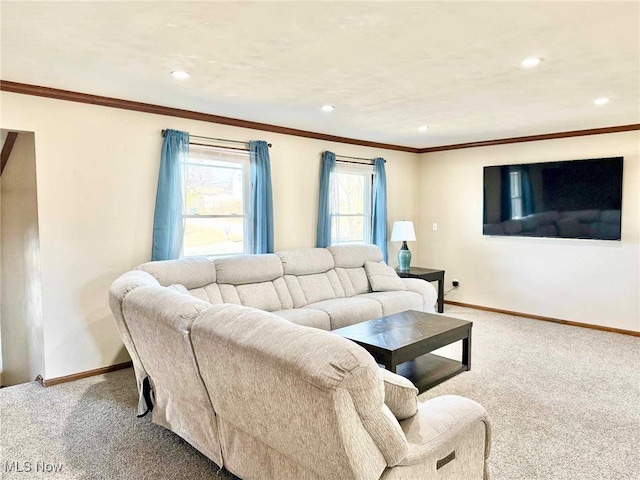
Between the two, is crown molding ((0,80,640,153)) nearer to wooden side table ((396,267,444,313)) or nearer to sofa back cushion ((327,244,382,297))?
sofa back cushion ((327,244,382,297))

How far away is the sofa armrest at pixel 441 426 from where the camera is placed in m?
1.67

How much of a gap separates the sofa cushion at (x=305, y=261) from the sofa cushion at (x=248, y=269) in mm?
118

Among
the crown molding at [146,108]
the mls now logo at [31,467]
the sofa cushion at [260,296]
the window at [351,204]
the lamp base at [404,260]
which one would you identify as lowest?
the mls now logo at [31,467]

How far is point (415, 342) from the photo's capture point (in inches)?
129

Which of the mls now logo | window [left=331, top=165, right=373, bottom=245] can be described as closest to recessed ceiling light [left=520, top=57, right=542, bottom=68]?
window [left=331, top=165, right=373, bottom=245]

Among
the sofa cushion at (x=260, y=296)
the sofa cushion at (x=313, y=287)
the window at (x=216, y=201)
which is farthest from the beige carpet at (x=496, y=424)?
the window at (x=216, y=201)

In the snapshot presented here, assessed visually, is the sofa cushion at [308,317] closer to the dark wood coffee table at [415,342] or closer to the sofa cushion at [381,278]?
the dark wood coffee table at [415,342]

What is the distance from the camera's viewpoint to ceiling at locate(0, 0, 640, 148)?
2.12 metres

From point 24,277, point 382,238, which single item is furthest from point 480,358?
point 24,277

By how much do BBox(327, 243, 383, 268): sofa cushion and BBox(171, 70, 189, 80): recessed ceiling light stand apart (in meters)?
2.67

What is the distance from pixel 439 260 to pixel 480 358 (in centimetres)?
268

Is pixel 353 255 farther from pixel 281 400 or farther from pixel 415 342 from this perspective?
pixel 281 400

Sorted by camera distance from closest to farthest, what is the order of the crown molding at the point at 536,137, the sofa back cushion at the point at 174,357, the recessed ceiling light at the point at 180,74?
the sofa back cushion at the point at 174,357, the recessed ceiling light at the point at 180,74, the crown molding at the point at 536,137

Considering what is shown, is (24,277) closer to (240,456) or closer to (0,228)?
(0,228)
